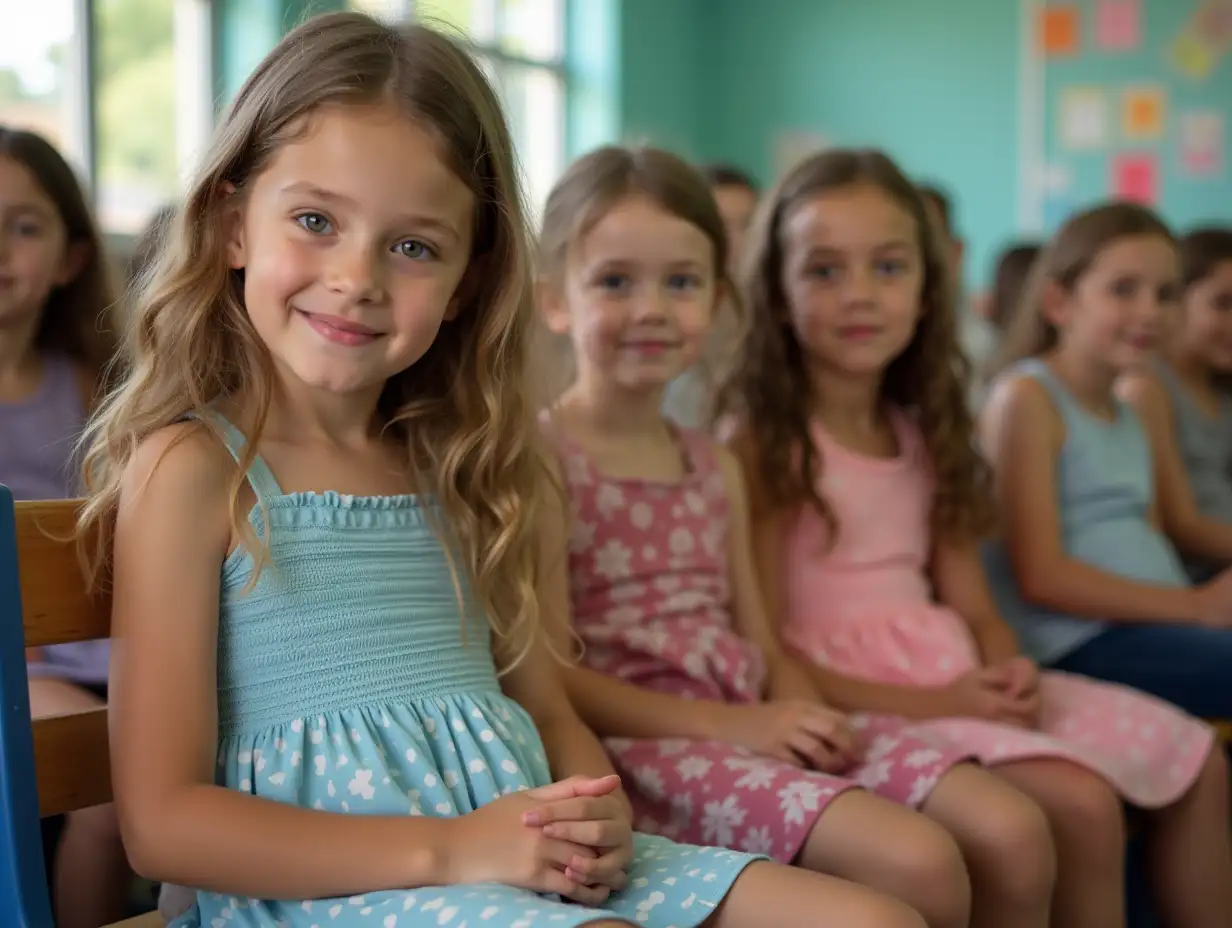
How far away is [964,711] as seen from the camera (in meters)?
1.68

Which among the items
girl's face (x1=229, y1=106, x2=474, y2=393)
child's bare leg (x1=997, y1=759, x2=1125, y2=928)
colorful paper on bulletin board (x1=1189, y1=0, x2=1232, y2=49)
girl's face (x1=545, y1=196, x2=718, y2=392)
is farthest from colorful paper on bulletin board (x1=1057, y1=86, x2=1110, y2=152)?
girl's face (x1=229, y1=106, x2=474, y2=393)

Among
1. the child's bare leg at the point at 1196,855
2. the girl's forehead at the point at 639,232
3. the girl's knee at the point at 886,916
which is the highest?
the girl's forehead at the point at 639,232

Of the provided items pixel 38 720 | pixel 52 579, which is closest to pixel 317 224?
pixel 52 579

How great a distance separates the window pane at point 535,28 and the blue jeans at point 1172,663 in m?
4.00

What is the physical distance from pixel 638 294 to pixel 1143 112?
4332mm

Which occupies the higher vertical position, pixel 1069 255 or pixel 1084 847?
pixel 1069 255

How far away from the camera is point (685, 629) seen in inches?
61.7

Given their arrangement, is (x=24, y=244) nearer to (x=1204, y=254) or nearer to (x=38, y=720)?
(x=38, y=720)

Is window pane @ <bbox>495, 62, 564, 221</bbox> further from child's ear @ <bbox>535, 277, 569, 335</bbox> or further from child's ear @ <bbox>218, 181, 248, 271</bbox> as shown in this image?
child's ear @ <bbox>218, 181, 248, 271</bbox>

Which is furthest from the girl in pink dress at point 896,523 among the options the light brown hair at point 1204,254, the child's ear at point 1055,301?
the light brown hair at point 1204,254

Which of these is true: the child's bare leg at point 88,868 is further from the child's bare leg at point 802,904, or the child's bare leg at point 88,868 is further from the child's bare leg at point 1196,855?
the child's bare leg at point 1196,855

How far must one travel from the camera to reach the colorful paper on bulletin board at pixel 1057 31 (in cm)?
532

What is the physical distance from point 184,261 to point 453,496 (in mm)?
312

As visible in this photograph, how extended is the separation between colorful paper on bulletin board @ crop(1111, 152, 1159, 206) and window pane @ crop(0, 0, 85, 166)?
375cm
